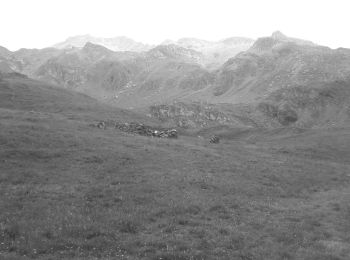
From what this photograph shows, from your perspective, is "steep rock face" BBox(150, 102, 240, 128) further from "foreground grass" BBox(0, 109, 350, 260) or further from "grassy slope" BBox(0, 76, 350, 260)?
"foreground grass" BBox(0, 109, 350, 260)

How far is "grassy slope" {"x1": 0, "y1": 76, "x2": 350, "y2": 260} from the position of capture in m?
18.8

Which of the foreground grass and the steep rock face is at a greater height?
A: the foreground grass

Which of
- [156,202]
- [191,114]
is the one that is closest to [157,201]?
[156,202]

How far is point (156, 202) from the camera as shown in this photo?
2644 cm

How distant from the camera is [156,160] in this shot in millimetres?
41781

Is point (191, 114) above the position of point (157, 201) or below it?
below

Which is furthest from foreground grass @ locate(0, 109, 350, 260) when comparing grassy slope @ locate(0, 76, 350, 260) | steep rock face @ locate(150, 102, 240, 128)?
steep rock face @ locate(150, 102, 240, 128)

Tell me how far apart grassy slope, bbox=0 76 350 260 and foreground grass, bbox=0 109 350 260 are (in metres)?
0.07

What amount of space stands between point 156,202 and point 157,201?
0.16 m

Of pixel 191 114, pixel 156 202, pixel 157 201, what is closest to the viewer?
pixel 156 202

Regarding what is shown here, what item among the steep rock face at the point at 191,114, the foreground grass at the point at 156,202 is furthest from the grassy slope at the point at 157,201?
the steep rock face at the point at 191,114

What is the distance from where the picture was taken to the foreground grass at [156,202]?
61.7 feet

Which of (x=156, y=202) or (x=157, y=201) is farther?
(x=157, y=201)

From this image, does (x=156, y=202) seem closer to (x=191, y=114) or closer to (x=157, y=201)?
(x=157, y=201)
